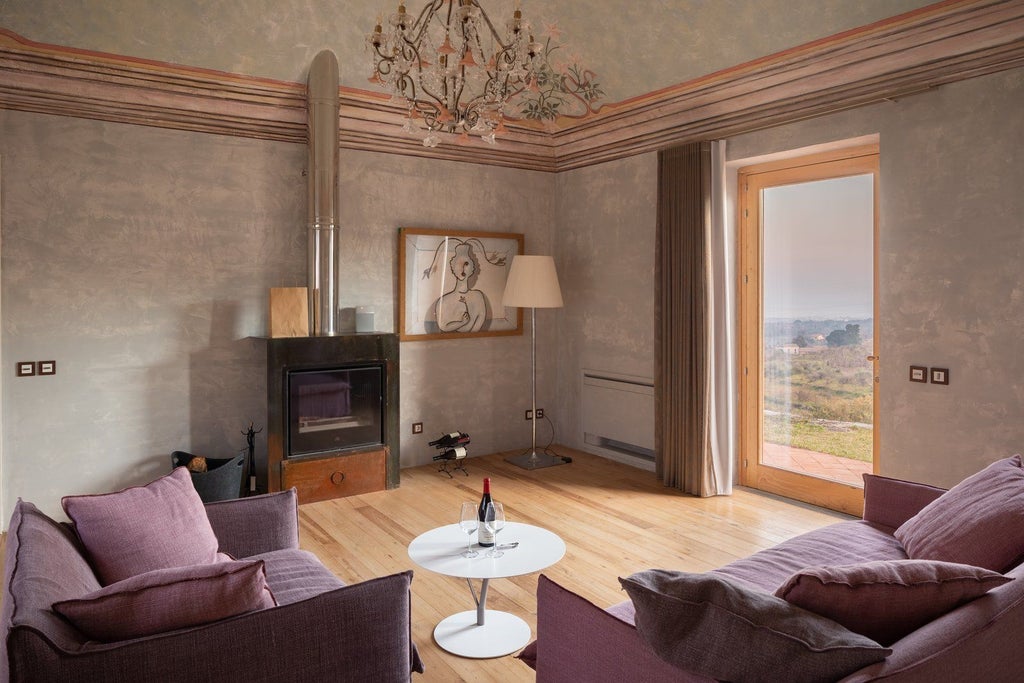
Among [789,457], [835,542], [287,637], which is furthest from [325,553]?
[789,457]

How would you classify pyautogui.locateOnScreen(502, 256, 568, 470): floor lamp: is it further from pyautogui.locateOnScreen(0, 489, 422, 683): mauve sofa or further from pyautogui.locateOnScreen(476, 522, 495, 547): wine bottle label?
pyautogui.locateOnScreen(0, 489, 422, 683): mauve sofa

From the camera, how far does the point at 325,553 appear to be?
4.04 meters

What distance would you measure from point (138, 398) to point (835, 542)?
13.8 feet

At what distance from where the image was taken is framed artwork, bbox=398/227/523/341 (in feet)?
19.2

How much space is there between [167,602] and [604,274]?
191 inches

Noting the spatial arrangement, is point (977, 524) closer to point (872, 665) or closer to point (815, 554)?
point (815, 554)

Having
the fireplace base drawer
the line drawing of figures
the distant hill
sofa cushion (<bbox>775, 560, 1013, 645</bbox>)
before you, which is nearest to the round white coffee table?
sofa cushion (<bbox>775, 560, 1013, 645</bbox>)

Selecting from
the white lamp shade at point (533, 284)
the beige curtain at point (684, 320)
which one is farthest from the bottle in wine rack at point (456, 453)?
the beige curtain at point (684, 320)

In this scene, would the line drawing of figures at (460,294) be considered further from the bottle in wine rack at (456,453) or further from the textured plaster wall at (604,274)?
the bottle in wine rack at (456,453)

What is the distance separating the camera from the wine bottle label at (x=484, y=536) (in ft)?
9.73

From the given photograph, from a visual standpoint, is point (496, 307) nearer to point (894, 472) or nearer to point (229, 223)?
point (229, 223)

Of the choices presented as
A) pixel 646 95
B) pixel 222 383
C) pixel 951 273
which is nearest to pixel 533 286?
pixel 646 95

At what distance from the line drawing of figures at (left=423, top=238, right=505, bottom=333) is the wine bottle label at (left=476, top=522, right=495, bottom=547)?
3.20m

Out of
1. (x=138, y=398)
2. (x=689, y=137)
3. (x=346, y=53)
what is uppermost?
(x=346, y=53)
